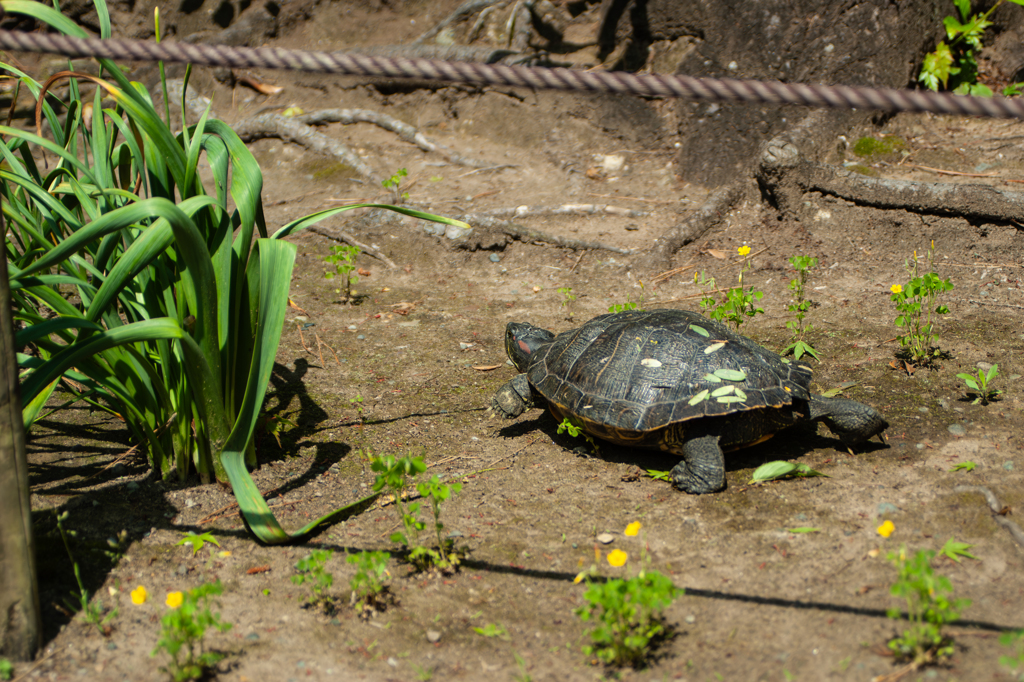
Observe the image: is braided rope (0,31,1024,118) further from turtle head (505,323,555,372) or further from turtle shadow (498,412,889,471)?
turtle head (505,323,555,372)

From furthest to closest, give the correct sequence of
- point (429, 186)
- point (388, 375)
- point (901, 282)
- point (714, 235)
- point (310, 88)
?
point (310, 88) < point (429, 186) < point (714, 235) < point (901, 282) < point (388, 375)

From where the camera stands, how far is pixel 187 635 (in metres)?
1.70

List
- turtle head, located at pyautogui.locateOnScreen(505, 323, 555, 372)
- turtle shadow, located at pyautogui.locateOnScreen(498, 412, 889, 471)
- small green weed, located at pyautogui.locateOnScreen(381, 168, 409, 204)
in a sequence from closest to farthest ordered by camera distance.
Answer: turtle shadow, located at pyautogui.locateOnScreen(498, 412, 889, 471), turtle head, located at pyautogui.locateOnScreen(505, 323, 555, 372), small green weed, located at pyautogui.locateOnScreen(381, 168, 409, 204)

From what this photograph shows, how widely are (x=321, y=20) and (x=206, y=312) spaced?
8193mm

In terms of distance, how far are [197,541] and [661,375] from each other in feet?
6.15

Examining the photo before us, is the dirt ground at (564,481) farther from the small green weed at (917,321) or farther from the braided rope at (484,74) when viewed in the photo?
the braided rope at (484,74)

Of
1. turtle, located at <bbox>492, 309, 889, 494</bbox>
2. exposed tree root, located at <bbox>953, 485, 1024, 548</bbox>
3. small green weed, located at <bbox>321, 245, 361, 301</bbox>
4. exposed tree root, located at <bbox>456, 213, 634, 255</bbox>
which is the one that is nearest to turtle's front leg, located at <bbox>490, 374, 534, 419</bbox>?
turtle, located at <bbox>492, 309, 889, 494</bbox>

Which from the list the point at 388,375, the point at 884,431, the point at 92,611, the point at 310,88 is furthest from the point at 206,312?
the point at 310,88

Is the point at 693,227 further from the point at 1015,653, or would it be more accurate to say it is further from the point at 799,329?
the point at 1015,653

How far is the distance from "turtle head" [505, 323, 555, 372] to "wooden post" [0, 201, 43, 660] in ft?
7.23

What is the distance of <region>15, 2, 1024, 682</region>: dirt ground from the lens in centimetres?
191

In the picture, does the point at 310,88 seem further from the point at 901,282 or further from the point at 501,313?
the point at 901,282

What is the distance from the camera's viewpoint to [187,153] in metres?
2.42

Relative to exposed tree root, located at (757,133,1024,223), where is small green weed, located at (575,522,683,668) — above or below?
below
